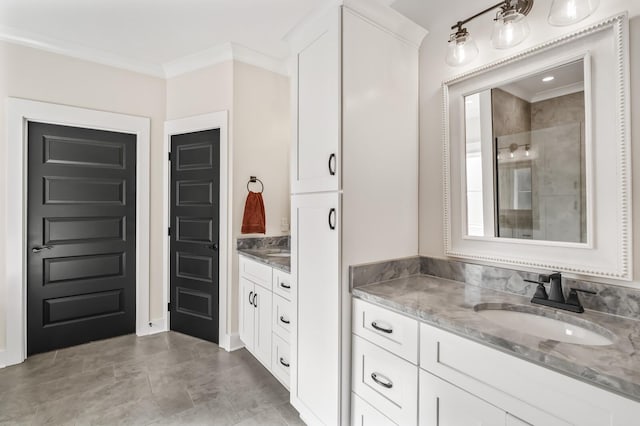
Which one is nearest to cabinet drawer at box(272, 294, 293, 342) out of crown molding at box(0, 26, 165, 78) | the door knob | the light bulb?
the light bulb

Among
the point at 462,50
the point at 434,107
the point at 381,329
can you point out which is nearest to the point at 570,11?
the point at 462,50

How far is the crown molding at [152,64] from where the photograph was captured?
2547mm

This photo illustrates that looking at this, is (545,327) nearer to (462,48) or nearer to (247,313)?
(462,48)

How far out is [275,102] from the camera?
3096mm

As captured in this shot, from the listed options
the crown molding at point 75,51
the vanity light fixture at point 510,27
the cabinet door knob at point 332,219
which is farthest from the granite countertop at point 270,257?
the crown molding at point 75,51

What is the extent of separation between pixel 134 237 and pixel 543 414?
3308mm

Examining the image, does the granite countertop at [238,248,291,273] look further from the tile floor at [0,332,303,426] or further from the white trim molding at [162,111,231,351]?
the tile floor at [0,332,303,426]

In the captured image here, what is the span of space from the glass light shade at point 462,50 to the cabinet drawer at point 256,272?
175 centimetres

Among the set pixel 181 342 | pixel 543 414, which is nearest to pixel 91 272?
pixel 181 342

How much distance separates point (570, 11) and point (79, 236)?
3690 millimetres

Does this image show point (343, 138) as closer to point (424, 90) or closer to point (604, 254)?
point (424, 90)

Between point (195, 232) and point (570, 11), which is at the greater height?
point (570, 11)

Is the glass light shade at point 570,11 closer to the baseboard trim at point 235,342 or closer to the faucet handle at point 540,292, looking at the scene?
the faucet handle at point 540,292

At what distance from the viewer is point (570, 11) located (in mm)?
1197
